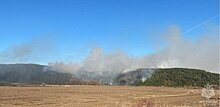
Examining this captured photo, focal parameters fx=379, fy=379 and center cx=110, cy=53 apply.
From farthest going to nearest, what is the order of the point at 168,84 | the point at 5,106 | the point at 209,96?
the point at 168,84, the point at 209,96, the point at 5,106

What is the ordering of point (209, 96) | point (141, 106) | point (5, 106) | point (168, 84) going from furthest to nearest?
point (168, 84) → point (209, 96) → point (5, 106) → point (141, 106)

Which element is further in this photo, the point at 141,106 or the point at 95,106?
the point at 95,106

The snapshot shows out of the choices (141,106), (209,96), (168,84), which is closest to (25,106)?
(141,106)

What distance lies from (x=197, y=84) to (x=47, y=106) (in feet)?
527

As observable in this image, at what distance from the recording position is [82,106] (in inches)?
1754

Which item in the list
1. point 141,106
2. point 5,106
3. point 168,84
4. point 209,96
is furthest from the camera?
point 168,84

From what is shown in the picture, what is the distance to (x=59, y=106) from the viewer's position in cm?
4397

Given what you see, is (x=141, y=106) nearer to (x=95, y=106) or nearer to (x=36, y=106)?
(x=95, y=106)

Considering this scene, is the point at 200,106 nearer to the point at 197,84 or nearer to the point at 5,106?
the point at 5,106

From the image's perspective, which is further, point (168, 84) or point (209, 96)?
point (168, 84)

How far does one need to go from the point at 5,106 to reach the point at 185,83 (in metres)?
164

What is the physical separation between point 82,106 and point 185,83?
160553 mm

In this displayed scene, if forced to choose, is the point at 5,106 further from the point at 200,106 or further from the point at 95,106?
the point at 200,106

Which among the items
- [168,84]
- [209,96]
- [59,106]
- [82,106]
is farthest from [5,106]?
[168,84]
